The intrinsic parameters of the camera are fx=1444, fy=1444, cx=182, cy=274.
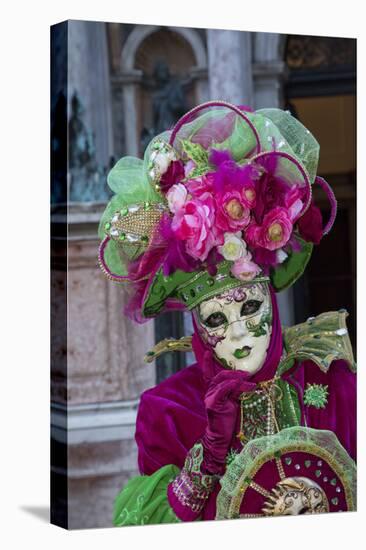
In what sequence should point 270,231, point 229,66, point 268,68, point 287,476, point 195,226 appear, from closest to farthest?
point 195,226, point 270,231, point 287,476, point 229,66, point 268,68

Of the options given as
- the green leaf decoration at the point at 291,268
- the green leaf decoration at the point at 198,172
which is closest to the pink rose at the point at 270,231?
the green leaf decoration at the point at 291,268

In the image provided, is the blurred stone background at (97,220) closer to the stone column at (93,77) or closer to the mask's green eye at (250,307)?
the stone column at (93,77)

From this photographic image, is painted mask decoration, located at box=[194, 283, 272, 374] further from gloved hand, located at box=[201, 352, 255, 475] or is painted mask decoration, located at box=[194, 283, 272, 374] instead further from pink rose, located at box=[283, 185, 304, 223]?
pink rose, located at box=[283, 185, 304, 223]

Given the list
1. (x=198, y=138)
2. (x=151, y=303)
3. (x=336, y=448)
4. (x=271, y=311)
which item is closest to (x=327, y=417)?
(x=336, y=448)

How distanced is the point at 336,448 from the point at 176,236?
100 centimetres

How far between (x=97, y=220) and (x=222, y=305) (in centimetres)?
53

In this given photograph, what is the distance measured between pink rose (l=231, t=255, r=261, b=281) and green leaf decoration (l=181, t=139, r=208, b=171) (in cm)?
35

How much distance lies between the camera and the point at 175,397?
5.13 meters

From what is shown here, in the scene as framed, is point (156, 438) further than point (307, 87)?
No

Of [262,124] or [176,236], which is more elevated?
[262,124]

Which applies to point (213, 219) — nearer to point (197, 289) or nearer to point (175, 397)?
point (197, 289)

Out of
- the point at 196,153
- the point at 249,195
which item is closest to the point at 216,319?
the point at 249,195

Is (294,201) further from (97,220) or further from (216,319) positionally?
(97,220)

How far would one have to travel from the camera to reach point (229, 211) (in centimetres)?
500
